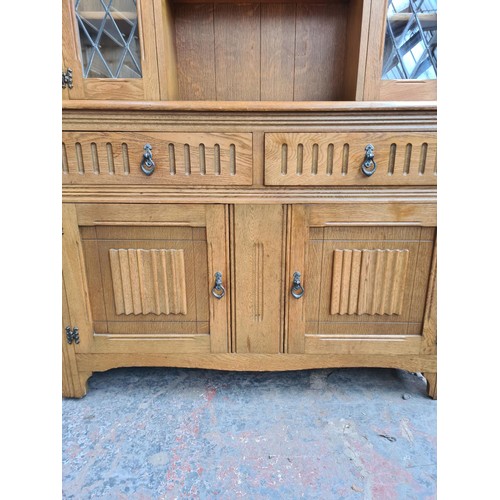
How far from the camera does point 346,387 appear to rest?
3.90 ft

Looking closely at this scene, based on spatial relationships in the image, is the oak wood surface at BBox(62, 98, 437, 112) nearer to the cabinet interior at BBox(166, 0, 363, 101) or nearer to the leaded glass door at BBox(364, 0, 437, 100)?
the leaded glass door at BBox(364, 0, 437, 100)

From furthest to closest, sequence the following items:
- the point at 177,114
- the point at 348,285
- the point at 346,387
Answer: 1. the point at 346,387
2. the point at 348,285
3. the point at 177,114

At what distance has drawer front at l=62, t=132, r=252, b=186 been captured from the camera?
36.7 inches

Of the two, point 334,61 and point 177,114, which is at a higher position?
point 334,61

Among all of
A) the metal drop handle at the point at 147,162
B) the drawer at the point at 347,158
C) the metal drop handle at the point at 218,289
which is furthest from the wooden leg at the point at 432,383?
the metal drop handle at the point at 147,162

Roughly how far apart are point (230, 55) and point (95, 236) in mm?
829

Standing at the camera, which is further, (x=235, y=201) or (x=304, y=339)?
(x=304, y=339)

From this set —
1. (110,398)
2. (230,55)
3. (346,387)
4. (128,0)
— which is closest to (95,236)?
(110,398)

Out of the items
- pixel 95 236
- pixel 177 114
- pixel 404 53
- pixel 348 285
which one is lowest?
pixel 348 285

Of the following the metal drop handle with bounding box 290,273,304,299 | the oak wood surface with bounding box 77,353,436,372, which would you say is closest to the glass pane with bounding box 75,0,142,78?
the metal drop handle with bounding box 290,273,304,299

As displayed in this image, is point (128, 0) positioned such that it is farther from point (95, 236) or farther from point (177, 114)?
point (95, 236)

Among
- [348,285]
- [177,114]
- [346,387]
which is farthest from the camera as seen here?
[346,387]

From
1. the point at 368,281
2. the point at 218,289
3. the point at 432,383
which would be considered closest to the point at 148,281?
the point at 218,289

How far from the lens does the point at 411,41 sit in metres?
1.00
